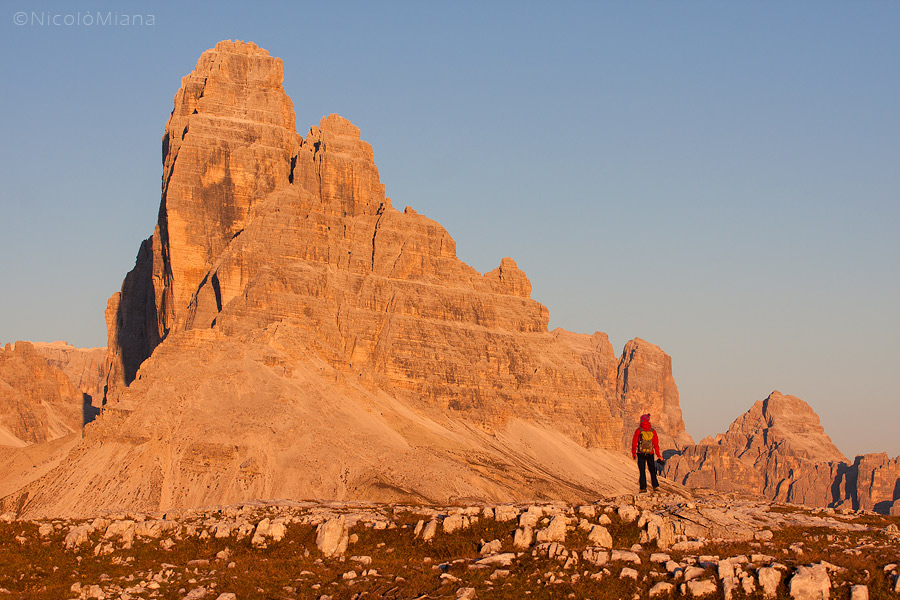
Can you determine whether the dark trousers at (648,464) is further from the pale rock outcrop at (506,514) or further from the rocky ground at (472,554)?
the pale rock outcrop at (506,514)

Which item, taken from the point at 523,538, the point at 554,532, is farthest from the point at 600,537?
the point at 523,538

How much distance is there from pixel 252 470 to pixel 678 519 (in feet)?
411

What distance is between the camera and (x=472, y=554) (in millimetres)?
42594

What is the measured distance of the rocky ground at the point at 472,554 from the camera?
119 feet

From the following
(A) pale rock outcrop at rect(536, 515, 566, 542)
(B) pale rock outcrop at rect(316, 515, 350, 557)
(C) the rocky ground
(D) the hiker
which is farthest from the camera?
(D) the hiker

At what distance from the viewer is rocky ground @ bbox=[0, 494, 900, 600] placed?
36375 mm

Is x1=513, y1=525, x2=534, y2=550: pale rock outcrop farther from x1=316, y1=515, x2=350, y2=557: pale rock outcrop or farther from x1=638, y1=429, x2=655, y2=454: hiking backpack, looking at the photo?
x1=638, y1=429, x2=655, y2=454: hiking backpack

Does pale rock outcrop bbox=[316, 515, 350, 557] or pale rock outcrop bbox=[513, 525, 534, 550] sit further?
pale rock outcrop bbox=[316, 515, 350, 557]

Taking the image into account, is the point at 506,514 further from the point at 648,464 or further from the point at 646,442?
the point at 648,464

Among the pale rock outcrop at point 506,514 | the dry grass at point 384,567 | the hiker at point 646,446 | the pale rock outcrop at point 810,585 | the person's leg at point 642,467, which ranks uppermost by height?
the hiker at point 646,446

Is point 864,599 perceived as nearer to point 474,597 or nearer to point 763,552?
point 763,552

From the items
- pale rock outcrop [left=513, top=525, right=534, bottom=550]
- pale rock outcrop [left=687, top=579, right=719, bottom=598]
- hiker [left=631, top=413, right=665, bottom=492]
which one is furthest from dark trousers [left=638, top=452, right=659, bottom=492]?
pale rock outcrop [left=687, top=579, right=719, bottom=598]

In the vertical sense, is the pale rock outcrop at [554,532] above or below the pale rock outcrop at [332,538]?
above

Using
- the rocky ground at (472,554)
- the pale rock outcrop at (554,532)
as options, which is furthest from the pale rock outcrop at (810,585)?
the pale rock outcrop at (554,532)
